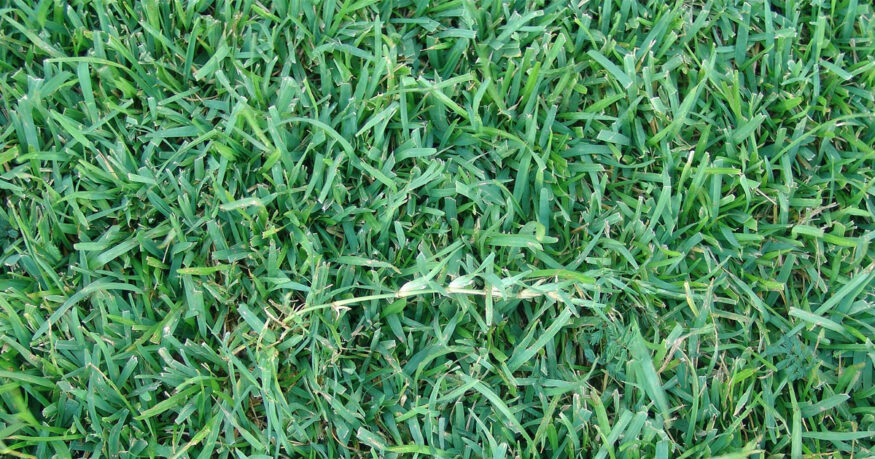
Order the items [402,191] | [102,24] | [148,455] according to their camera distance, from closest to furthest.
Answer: [148,455], [402,191], [102,24]

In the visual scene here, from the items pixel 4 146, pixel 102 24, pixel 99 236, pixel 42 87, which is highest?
pixel 102 24

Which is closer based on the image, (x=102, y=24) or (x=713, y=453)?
(x=713, y=453)

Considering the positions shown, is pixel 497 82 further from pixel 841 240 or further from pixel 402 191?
pixel 841 240

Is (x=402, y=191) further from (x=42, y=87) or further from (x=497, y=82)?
(x=42, y=87)

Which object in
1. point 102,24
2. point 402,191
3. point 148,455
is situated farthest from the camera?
point 102,24

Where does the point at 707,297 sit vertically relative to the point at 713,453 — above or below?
above

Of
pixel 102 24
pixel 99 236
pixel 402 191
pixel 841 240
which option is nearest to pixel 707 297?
pixel 841 240
